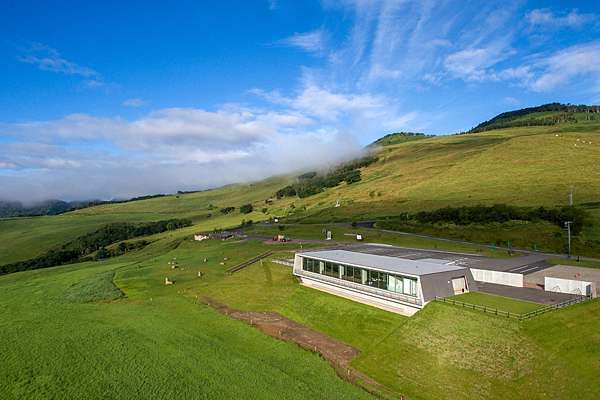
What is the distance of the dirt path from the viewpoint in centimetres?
3506

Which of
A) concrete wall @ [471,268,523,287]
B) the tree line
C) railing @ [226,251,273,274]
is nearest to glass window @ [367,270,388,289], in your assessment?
concrete wall @ [471,268,523,287]

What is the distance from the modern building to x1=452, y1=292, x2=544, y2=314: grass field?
1.74 m

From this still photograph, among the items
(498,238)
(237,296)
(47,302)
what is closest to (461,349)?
(237,296)

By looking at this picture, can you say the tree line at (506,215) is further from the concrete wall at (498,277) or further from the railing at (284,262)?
the railing at (284,262)

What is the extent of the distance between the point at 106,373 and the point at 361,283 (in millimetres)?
29642

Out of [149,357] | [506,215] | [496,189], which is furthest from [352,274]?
[496,189]

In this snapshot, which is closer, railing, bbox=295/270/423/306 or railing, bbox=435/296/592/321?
railing, bbox=435/296/592/321

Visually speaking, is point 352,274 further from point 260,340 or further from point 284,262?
point 284,262

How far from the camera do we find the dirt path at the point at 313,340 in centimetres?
3506

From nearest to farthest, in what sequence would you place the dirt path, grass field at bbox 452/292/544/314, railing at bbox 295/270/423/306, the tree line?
the dirt path < grass field at bbox 452/292/544/314 < railing at bbox 295/270/423/306 < the tree line

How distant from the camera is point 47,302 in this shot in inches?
2709

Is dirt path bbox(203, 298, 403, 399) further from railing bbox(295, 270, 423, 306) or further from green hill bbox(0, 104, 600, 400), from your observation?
railing bbox(295, 270, 423, 306)

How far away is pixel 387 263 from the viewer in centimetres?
5231

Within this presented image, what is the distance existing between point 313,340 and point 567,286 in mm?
28391
